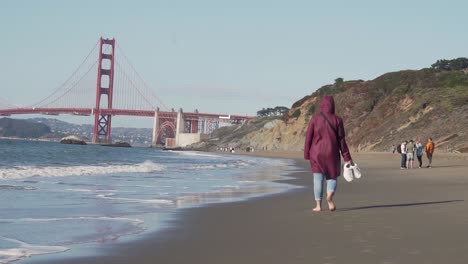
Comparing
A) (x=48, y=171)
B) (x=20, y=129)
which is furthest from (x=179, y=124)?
(x=48, y=171)

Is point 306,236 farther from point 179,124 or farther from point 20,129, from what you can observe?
point 20,129

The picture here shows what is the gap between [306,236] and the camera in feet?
20.8

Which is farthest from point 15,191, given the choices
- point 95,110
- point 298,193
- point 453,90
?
point 95,110

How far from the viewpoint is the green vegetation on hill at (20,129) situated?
164 meters

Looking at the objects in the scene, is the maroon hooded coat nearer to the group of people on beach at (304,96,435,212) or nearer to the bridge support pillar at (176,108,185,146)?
the group of people on beach at (304,96,435,212)

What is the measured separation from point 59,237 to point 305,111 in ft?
257

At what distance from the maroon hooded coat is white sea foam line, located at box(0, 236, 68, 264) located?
353cm

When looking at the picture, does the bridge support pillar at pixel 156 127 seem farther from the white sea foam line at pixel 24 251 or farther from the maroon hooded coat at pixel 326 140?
the white sea foam line at pixel 24 251

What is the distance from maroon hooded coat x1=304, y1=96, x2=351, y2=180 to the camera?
8367 mm

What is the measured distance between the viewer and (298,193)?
→ 1290cm

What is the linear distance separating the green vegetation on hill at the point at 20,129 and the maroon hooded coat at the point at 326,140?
161362 mm

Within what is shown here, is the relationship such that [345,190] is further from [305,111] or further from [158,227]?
[305,111]

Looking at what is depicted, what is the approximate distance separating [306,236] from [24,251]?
2.32 meters

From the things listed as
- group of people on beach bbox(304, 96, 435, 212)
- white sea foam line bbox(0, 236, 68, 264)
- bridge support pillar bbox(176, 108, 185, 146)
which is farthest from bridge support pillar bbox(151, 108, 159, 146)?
white sea foam line bbox(0, 236, 68, 264)
